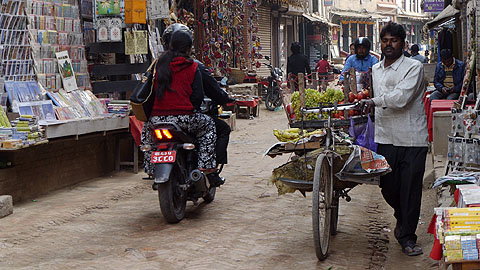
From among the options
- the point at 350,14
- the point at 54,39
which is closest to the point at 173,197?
the point at 54,39

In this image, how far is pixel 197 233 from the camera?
672cm

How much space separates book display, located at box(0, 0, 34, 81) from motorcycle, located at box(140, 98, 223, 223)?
2.90 metres

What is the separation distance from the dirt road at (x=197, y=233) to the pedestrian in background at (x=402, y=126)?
1.43ft

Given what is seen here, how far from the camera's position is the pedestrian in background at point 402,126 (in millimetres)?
5699

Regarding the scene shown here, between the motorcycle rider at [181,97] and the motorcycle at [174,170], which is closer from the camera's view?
the motorcycle at [174,170]

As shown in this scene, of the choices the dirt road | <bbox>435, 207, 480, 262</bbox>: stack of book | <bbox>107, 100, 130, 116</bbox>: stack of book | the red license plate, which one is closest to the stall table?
<bbox>107, 100, 130, 116</bbox>: stack of book

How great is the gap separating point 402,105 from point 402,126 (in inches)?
8.1

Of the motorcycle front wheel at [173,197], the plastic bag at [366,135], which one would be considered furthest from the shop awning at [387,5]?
the plastic bag at [366,135]

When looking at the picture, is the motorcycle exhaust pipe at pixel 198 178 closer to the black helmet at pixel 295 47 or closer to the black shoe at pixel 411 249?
the black shoe at pixel 411 249

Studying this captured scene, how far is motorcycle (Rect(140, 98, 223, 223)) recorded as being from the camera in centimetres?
687

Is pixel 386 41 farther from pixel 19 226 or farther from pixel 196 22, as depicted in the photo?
pixel 196 22

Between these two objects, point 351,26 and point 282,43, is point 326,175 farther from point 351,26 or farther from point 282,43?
point 351,26

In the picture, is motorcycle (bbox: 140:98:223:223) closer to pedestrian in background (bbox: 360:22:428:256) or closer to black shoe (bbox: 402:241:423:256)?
pedestrian in background (bbox: 360:22:428:256)

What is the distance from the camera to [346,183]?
5957 mm
